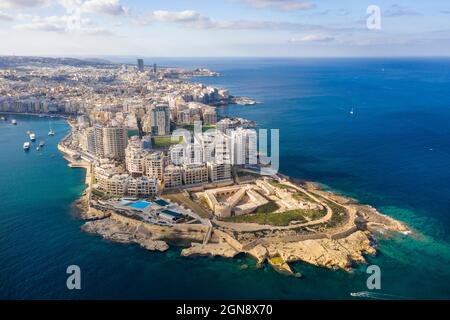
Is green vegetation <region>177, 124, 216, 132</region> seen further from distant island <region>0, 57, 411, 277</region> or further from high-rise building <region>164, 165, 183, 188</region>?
high-rise building <region>164, 165, 183, 188</region>

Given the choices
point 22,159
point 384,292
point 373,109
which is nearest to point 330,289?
point 384,292

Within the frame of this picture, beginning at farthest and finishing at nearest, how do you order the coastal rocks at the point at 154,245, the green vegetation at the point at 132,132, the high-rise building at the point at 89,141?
the green vegetation at the point at 132,132 < the high-rise building at the point at 89,141 < the coastal rocks at the point at 154,245

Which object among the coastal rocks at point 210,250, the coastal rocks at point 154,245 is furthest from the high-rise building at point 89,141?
the coastal rocks at point 210,250

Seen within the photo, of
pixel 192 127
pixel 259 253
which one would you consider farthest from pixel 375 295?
pixel 192 127

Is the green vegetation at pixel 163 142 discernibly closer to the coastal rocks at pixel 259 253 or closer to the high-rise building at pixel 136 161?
the high-rise building at pixel 136 161

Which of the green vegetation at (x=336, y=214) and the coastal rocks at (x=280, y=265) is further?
the green vegetation at (x=336, y=214)

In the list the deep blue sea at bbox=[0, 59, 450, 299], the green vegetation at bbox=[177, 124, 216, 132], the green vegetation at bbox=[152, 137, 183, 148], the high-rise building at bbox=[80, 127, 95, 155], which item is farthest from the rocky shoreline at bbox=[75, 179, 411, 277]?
the green vegetation at bbox=[177, 124, 216, 132]

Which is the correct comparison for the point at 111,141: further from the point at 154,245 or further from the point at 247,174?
the point at 154,245
